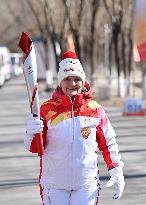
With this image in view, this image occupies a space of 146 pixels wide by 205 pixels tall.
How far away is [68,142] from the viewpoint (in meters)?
5.28

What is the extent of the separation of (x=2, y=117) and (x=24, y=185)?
13.6 meters

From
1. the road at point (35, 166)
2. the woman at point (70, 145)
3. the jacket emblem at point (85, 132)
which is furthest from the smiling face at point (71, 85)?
the road at point (35, 166)

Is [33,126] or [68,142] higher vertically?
[33,126]

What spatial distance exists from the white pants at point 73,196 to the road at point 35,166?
373 centimetres

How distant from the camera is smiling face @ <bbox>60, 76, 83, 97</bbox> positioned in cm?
536

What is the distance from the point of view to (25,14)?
8288 centimetres

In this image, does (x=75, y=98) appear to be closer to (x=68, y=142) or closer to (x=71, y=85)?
(x=71, y=85)

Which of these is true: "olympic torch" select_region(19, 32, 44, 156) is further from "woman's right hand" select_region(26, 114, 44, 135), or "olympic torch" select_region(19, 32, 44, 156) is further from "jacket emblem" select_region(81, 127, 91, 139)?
"jacket emblem" select_region(81, 127, 91, 139)

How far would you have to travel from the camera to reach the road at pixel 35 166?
31.0 ft

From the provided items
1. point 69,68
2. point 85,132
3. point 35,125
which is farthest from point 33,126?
point 69,68

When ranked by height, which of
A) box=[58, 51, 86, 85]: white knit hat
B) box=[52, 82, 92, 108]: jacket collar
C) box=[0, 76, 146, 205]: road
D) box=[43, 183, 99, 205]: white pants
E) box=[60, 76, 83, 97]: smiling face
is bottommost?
box=[0, 76, 146, 205]: road

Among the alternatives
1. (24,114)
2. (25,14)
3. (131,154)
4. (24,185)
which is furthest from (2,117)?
(25,14)

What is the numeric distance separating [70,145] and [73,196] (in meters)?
0.36

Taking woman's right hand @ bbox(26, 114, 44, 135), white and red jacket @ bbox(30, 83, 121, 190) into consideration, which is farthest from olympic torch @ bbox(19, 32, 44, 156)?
white and red jacket @ bbox(30, 83, 121, 190)
